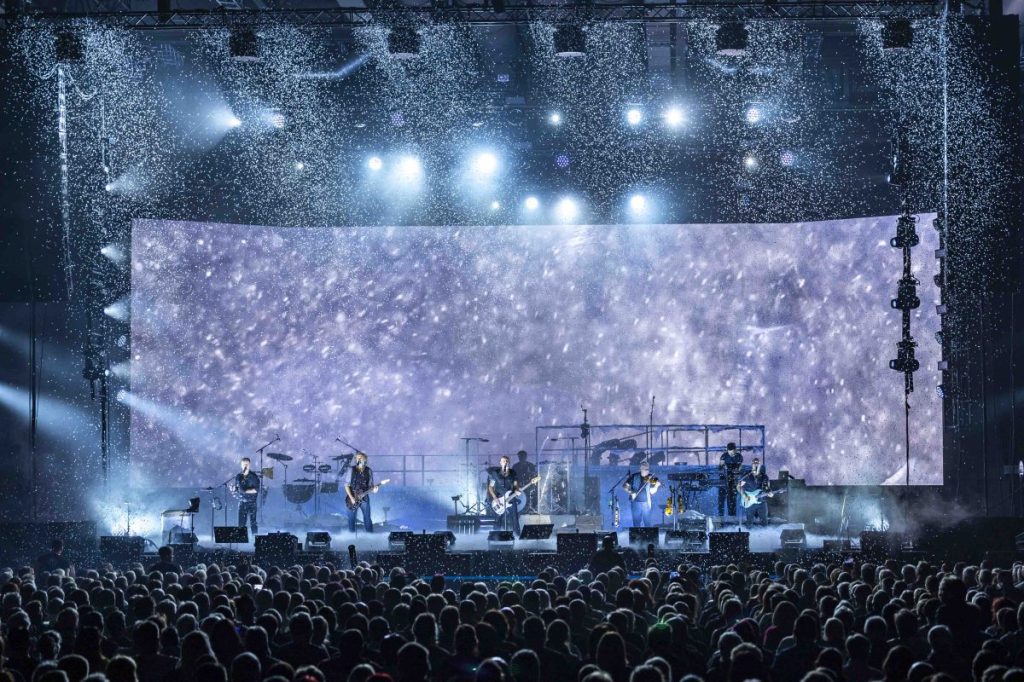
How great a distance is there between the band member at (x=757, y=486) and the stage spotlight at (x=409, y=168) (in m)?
8.90

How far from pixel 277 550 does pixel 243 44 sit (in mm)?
7451

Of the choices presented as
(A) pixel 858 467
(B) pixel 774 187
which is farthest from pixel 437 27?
(A) pixel 858 467

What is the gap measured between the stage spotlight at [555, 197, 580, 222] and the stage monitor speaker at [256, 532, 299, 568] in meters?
11.1

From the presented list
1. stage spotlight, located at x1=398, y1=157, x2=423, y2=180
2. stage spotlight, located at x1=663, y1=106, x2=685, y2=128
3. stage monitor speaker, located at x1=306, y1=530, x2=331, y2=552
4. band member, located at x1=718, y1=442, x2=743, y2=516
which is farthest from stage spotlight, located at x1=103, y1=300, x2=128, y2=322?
band member, located at x1=718, y1=442, x2=743, y2=516

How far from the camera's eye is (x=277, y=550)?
15.3 meters

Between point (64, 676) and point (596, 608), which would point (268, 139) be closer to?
point (596, 608)

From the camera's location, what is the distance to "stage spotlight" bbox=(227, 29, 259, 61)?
16281 mm

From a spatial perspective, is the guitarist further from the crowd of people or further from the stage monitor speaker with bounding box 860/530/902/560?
the stage monitor speaker with bounding box 860/530/902/560

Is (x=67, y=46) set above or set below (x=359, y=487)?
above

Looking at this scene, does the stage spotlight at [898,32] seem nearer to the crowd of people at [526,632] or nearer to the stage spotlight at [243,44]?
the crowd of people at [526,632]

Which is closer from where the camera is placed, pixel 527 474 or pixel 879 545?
pixel 879 545

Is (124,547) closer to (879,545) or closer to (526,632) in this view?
(526,632)

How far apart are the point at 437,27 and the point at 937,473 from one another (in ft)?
48.2

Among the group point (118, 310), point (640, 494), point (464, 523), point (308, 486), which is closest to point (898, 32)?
point (640, 494)
